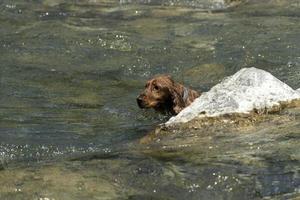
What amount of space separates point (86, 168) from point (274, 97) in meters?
2.54

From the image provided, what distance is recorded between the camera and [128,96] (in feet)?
31.0

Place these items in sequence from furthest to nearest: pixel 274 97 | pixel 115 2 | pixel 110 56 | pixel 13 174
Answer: pixel 115 2, pixel 110 56, pixel 274 97, pixel 13 174

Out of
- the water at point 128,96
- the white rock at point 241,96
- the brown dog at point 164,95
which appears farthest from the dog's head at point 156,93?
the white rock at point 241,96

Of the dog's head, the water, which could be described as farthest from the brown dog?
the water

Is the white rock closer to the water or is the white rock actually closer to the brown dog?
the water

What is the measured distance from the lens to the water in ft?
16.9

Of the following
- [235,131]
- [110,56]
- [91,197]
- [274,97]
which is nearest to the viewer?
[91,197]

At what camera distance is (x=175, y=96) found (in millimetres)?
7809

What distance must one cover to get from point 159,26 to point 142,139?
6878 mm

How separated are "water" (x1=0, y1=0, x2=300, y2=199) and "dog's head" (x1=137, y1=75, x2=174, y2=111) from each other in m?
0.24

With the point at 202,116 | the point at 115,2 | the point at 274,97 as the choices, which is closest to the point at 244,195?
the point at 202,116

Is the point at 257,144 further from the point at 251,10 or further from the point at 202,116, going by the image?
the point at 251,10

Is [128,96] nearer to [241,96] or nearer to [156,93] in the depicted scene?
[156,93]

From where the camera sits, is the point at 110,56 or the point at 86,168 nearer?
Result: the point at 86,168
